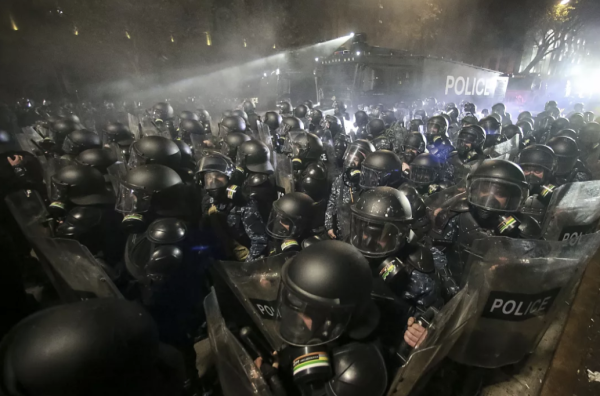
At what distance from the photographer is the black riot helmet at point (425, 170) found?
493 centimetres

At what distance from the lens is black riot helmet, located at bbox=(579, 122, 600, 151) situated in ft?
21.7

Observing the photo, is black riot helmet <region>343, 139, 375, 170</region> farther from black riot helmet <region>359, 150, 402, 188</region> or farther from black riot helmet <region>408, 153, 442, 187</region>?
black riot helmet <region>408, 153, 442, 187</region>

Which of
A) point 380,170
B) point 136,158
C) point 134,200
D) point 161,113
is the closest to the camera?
point 134,200

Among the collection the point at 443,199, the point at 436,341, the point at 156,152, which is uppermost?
the point at 156,152

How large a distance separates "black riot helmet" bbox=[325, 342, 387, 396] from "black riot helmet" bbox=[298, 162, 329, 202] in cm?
305

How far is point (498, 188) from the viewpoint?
3127 millimetres

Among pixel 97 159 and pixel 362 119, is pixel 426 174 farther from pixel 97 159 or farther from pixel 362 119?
pixel 362 119

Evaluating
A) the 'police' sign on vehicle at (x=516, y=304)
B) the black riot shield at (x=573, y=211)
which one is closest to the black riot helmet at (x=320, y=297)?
the 'police' sign on vehicle at (x=516, y=304)

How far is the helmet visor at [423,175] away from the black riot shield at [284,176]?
211 cm

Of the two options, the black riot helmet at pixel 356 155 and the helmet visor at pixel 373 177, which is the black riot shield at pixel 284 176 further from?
the helmet visor at pixel 373 177

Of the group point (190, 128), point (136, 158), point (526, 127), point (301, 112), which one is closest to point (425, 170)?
point (136, 158)

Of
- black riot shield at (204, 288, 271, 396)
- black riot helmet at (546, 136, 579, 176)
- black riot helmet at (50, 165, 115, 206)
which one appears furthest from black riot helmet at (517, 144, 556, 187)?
black riot helmet at (50, 165, 115, 206)

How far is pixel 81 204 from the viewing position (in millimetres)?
3510

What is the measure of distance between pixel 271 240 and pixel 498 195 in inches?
103
